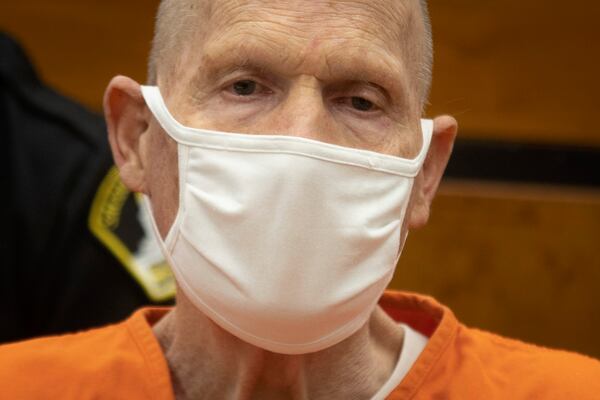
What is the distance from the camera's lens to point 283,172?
1951 mm

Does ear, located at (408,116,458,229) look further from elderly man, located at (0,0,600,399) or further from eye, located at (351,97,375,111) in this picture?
eye, located at (351,97,375,111)

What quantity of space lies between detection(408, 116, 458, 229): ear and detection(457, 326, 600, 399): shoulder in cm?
24

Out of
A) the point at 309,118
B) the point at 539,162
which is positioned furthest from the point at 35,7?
the point at 309,118

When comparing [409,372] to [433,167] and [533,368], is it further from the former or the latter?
[433,167]

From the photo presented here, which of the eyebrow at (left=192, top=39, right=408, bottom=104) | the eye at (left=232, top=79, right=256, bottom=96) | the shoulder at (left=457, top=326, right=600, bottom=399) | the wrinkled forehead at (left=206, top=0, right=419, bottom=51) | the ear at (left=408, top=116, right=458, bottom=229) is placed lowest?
the shoulder at (left=457, top=326, right=600, bottom=399)

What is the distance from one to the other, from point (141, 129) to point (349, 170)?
0.46m

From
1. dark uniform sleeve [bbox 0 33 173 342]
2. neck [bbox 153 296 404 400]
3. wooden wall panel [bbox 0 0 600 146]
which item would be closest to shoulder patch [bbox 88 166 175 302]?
dark uniform sleeve [bbox 0 33 173 342]

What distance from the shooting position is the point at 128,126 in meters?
2.33

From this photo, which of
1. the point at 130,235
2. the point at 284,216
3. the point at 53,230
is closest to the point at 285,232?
the point at 284,216

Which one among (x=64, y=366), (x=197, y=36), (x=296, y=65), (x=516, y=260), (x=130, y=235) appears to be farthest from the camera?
(x=516, y=260)

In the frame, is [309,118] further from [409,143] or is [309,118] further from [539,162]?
[539,162]

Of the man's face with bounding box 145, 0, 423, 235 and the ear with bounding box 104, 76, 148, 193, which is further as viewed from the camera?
the ear with bounding box 104, 76, 148, 193

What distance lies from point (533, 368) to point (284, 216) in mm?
586

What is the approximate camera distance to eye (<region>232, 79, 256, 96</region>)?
210cm
